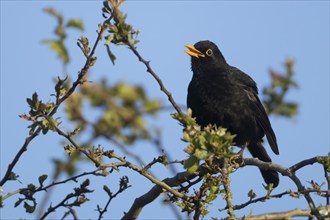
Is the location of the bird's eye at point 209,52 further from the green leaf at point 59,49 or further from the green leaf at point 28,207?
the green leaf at point 59,49

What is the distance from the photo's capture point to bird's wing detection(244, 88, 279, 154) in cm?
690

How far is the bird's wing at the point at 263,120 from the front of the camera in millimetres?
6898

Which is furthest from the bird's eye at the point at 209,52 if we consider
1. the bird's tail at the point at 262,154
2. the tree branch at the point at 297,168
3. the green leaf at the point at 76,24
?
the green leaf at the point at 76,24

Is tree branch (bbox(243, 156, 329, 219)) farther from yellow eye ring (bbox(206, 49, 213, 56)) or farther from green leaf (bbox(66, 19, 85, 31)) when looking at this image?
yellow eye ring (bbox(206, 49, 213, 56))

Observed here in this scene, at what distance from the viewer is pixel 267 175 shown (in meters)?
7.23

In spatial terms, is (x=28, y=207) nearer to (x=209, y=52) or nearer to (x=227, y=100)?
(x=227, y=100)

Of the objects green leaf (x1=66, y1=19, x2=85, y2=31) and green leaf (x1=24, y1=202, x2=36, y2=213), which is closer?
green leaf (x1=66, y1=19, x2=85, y2=31)

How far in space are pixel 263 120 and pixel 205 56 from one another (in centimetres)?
124

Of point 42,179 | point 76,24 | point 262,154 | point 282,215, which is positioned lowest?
point 282,215

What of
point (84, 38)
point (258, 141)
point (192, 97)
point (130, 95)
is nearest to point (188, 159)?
point (84, 38)

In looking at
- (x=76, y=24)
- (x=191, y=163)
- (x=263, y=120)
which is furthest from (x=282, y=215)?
(x=263, y=120)

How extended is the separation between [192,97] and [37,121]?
4014mm

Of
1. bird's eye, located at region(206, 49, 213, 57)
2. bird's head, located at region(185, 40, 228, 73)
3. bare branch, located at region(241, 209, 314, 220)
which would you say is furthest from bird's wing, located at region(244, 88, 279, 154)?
bare branch, located at region(241, 209, 314, 220)

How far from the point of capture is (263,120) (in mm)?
6930
